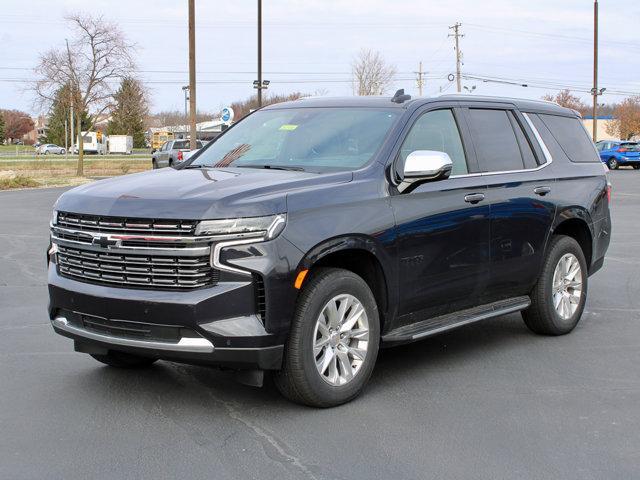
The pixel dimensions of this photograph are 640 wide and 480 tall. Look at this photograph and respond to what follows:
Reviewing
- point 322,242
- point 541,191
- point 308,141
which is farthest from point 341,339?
point 541,191

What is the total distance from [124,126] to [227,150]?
109 m

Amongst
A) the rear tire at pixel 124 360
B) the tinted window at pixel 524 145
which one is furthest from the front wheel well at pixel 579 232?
the rear tire at pixel 124 360

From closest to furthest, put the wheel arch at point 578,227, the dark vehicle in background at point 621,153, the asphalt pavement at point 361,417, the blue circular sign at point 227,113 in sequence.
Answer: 1. the asphalt pavement at point 361,417
2. the wheel arch at point 578,227
3. the blue circular sign at point 227,113
4. the dark vehicle in background at point 621,153

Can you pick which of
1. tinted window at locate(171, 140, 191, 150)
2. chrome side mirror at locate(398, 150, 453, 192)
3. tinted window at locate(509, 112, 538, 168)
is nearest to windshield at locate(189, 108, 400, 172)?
chrome side mirror at locate(398, 150, 453, 192)

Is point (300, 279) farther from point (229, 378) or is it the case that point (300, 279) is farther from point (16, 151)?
point (16, 151)

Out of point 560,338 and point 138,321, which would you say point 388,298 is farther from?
point 560,338

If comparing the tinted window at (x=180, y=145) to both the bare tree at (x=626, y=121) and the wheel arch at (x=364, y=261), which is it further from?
the bare tree at (x=626, y=121)

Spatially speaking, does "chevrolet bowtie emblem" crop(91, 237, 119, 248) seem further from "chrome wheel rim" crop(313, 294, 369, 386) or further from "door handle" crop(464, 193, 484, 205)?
"door handle" crop(464, 193, 484, 205)

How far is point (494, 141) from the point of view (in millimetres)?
6438

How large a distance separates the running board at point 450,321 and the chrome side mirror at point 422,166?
3.09ft

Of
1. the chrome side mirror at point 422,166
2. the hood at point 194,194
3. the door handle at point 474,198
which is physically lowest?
the door handle at point 474,198

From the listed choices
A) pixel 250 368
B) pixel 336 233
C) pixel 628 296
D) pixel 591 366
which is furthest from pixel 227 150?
pixel 628 296

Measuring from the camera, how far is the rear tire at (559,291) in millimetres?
6781

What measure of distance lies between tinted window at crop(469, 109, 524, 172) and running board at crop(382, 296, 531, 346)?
1042 millimetres
